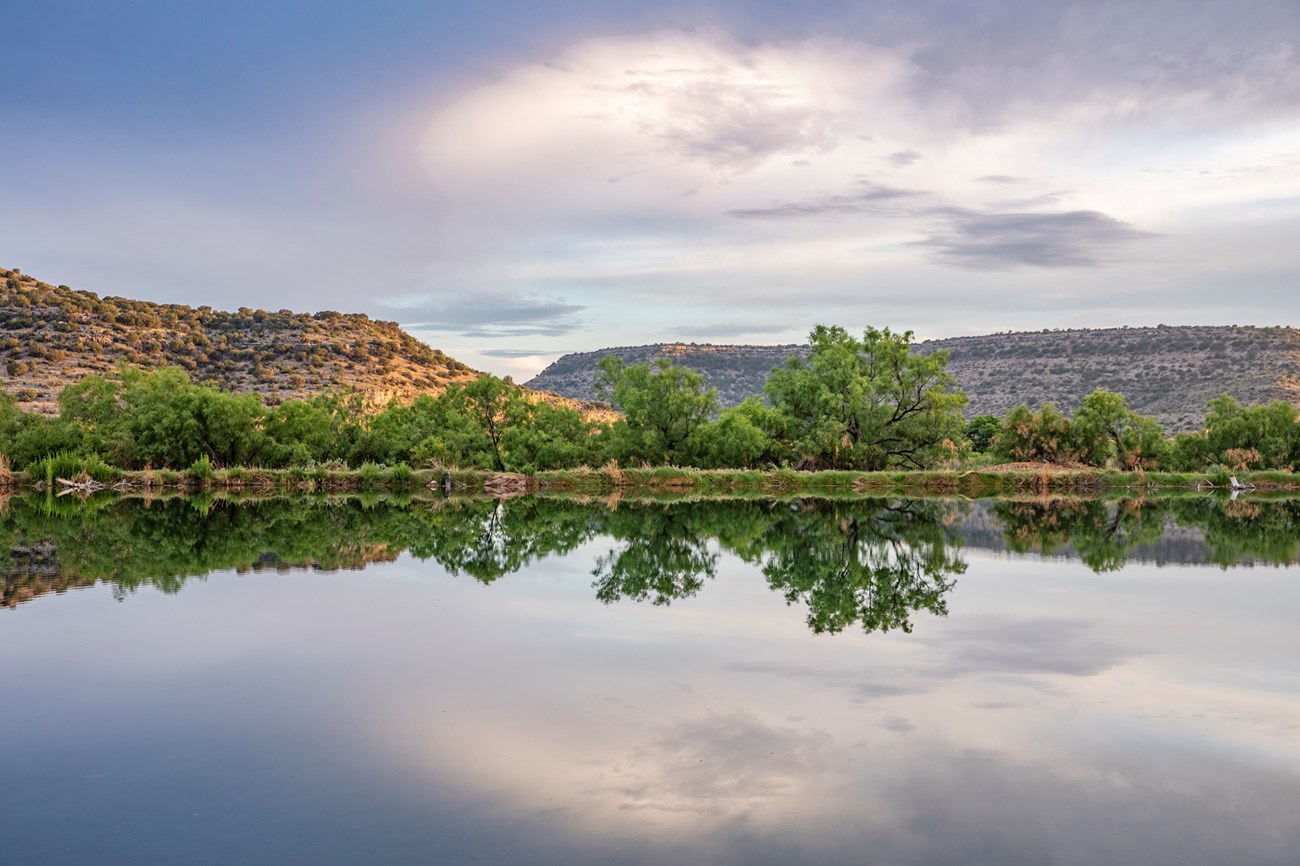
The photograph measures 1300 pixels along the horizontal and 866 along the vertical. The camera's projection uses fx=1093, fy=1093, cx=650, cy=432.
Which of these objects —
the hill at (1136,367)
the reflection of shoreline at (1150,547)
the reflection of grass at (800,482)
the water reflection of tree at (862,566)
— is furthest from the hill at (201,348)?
the reflection of shoreline at (1150,547)

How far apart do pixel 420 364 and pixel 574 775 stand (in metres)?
79.1

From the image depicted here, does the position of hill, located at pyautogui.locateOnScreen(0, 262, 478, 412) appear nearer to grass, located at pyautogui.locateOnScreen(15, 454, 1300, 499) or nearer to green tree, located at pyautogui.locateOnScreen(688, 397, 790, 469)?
grass, located at pyautogui.locateOnScreen(15, 454, 1300, 499)

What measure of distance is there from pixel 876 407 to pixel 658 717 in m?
35.9

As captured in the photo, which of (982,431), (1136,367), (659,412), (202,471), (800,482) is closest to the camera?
(202,471)

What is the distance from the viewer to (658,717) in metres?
7.15

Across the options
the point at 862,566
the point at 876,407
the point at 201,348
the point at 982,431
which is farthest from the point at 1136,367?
the point at 862,566

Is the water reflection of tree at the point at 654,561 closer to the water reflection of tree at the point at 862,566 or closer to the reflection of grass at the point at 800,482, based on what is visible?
the water reflection of tree at the point at 862,566

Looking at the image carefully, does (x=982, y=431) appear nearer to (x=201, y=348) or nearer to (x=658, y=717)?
(x=201, y=348)

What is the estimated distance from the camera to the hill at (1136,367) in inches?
3184

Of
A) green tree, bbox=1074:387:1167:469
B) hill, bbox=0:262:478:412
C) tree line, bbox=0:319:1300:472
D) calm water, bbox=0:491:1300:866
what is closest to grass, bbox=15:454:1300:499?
tree line, bbox=0:319:1300:472

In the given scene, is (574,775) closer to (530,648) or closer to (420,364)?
(530,648)

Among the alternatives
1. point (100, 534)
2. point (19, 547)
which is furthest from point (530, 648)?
point (100, 534)

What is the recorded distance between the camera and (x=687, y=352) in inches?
5148

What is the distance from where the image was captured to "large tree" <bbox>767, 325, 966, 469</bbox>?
137ft
